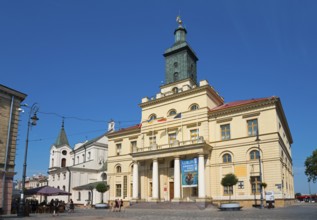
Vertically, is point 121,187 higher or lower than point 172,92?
lower

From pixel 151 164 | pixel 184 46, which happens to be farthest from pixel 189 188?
pixel 184 46

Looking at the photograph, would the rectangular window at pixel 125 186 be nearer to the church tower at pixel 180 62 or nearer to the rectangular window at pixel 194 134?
the rectangular window at pixel 194 134

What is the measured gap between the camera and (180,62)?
46562 mm

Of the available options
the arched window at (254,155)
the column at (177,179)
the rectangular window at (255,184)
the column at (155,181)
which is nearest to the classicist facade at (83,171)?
the column at (155,181)

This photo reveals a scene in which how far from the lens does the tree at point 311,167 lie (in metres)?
69.7

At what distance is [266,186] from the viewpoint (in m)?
31.4

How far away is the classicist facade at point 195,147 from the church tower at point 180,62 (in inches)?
6.0

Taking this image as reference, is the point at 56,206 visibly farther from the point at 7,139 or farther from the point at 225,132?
the point at 225,132

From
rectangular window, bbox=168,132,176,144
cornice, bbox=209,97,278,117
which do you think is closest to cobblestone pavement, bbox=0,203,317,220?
cornice, bbox=209,97,278,117

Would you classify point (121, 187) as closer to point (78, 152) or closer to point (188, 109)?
point (188, 109)

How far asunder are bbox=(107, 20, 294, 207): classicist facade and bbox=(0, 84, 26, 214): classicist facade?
17.9m

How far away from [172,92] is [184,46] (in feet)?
26.5

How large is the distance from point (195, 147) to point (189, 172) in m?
3.14

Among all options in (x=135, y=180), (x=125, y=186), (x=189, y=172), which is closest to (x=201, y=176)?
(x=189, y=172)
